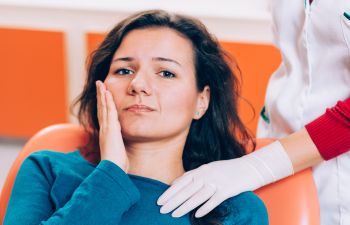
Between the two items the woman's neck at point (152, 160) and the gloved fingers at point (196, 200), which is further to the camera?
the woman's neck at point (152, 160)

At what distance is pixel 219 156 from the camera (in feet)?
5.68

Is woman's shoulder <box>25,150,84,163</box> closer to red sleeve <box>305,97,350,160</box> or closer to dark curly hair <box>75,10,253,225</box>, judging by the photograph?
dark curly hair <box>75,10,253,225</box>

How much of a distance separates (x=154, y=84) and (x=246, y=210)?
380 mm

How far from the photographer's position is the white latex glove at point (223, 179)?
1.49 meters

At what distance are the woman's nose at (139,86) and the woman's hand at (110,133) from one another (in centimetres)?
6

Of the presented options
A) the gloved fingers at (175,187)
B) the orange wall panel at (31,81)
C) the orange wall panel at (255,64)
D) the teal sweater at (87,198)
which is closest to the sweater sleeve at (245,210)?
the teal sweater at (87,198)

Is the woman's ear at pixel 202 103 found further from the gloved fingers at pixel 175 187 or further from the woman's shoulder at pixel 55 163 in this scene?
the woman's shoulder at pixel 55 163

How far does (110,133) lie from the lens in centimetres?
152

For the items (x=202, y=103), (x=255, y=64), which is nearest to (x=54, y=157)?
(x=202, y=103)

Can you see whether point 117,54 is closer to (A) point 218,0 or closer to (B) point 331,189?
(B) point 331,189

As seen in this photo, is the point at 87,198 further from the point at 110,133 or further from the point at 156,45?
the point at 156,45

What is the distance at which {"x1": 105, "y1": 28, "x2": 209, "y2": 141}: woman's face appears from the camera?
4.96ft

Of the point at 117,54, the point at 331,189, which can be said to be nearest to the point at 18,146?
the point at 117,54

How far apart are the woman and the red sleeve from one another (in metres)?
0.22
